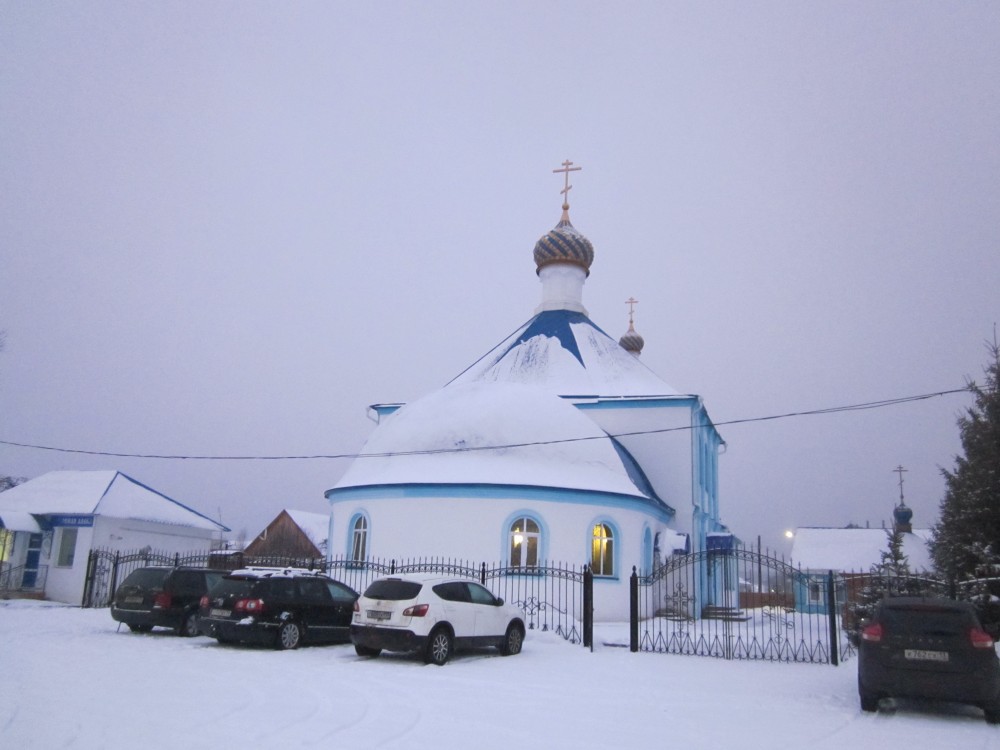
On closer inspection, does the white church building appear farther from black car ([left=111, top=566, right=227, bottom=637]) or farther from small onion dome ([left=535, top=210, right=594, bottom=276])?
small onion dome ([left=535, top=210, right=594, bottom=276])

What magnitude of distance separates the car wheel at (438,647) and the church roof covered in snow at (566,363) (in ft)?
58.3

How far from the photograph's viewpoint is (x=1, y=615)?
1900 centimetres

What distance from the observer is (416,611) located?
12.6 metres

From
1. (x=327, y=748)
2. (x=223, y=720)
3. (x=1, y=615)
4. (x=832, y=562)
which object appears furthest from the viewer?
(x=832, y=562)

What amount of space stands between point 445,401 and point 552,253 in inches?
497

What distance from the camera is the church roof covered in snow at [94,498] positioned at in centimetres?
2669

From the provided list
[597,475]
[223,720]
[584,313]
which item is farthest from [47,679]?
[584,313]

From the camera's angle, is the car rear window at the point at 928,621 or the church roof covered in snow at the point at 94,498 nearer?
the car rear window at the point at 928,621

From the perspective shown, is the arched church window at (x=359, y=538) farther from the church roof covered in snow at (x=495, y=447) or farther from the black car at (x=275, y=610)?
the black car at (x=275, y=610)

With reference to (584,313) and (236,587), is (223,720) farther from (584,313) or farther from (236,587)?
(584,313)

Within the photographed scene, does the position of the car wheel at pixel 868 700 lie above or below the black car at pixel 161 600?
below

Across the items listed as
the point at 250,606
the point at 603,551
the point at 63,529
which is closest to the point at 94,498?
the point at 63,529

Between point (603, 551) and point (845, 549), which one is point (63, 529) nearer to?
point (603, 551)

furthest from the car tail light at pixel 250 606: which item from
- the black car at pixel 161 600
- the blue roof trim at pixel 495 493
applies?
the blue roof trim at pixel 495 493
